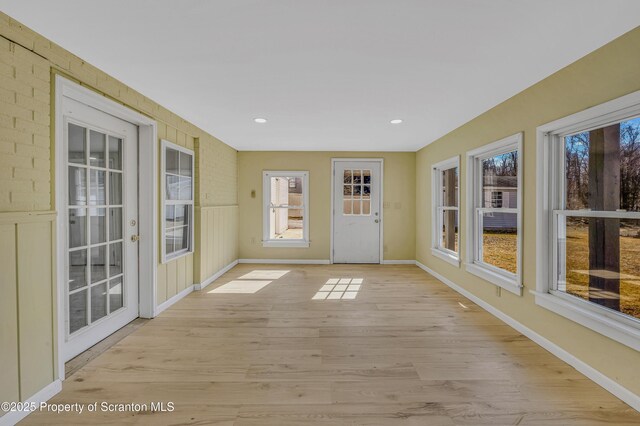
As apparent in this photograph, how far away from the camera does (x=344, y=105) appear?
3.27 m

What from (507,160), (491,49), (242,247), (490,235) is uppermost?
(491,49)

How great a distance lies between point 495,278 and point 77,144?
4.02 meters

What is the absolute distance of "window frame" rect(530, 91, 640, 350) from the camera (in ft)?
6.54

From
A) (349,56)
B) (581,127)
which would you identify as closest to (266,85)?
(349,56)

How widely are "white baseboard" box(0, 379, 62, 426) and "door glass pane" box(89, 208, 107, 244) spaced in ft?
3.45

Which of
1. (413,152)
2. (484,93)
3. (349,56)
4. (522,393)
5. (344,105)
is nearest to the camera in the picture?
(522,393)

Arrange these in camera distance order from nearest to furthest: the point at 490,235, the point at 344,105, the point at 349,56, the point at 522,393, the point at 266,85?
the point at 522,393 < the point at 349,56 < the point at 266,85 < the point at 344,105 < the point at 490,235

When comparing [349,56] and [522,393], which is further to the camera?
[349,56]

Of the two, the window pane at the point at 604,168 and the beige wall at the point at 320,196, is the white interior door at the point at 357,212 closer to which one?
the beige wall at the point at 320,196

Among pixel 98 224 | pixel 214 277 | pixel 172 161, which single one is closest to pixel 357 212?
pixel 214 277

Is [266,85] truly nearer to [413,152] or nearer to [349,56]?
[349,56]

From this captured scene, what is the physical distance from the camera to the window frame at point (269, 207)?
240 inches

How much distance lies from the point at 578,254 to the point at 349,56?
235 centimetres

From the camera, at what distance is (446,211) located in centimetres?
488
